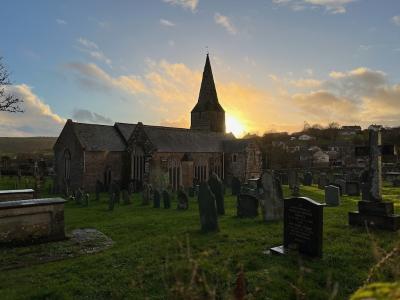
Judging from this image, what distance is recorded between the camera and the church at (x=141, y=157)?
2558 centimetres

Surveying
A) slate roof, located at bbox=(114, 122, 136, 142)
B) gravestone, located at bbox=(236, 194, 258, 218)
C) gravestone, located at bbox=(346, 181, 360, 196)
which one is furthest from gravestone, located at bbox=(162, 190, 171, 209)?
slate roof, located at bbox=(114, 122, 136, 142)

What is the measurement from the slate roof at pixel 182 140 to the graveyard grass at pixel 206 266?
1560 centimetres

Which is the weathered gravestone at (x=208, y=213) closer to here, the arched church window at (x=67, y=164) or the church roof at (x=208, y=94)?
the arched church window at (x=67, y=164)

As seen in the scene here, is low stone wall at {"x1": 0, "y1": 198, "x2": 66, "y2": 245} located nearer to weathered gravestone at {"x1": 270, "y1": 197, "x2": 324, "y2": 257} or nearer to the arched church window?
weathered gravestone at {"x1": 270, "y1": 197, "x2": 324, "y2": 257}

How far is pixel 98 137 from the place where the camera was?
1086 inches

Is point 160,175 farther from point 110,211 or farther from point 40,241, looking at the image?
point 40,241

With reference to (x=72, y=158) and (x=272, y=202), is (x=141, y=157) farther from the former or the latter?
(x=272, y=202)

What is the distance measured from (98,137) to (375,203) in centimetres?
2325

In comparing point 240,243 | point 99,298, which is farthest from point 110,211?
point 99,298

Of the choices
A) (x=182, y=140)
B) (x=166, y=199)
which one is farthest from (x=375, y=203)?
(x=182, y=140)

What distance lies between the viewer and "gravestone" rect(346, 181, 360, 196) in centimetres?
1890

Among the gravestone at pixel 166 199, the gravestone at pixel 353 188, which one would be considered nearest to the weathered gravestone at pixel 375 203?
the gravestone at pixel 166 199

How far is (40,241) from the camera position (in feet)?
31.6

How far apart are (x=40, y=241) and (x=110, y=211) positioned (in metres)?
6.29
